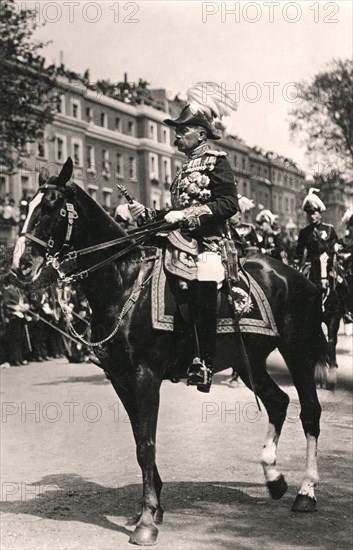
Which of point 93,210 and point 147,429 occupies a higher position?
point 93,210

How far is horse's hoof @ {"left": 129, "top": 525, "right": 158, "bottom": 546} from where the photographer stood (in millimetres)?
6121

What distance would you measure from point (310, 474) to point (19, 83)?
27.9m

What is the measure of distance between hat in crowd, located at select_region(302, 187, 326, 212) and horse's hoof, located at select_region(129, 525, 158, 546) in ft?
25.7

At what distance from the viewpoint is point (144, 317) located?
667 cm

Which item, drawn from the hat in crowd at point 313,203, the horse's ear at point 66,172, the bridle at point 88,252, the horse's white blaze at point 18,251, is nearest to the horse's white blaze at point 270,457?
the bridle at point 88,252

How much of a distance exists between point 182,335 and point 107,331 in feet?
1.90

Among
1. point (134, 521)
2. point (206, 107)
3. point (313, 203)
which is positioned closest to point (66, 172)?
point (206, 107)

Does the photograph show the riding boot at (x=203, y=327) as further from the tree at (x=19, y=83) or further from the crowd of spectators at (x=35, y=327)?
the tree at (x=19, y=83)

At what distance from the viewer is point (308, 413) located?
756cm

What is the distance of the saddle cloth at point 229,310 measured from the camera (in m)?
6.67

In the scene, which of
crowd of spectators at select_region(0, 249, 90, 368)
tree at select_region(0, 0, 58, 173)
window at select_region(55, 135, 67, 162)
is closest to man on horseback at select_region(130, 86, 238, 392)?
crowd of spectators at select_region(0, 249, 90, 368)

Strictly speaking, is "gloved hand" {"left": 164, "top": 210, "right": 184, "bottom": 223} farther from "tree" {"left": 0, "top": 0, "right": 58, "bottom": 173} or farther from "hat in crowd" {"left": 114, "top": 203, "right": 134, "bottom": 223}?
"tree" {"left": 0, "top": 0, "right": 58, "bottom": 173}

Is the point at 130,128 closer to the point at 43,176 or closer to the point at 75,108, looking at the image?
the point at 75,108

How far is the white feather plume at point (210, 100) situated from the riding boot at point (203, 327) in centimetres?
139
